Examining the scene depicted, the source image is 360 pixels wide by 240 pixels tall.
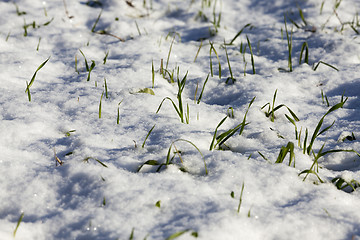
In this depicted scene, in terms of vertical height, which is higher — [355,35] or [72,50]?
[355,35]

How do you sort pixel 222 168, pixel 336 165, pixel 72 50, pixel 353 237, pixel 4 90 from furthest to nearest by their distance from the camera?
pixel 72 50, pixel 4 90, pixel 336 165, pixel 222 168, pixel 353 237

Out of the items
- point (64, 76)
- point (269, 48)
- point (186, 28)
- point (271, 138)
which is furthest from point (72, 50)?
point (271, 138)

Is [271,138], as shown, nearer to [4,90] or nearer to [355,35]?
[4,90]

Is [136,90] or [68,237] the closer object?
[68,237]

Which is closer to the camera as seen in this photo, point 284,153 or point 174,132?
point 284,153

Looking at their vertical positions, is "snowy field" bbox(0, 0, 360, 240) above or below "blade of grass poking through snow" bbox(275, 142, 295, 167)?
below

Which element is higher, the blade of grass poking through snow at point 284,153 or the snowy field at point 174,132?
the blade of grass poking through snow at point 284,153

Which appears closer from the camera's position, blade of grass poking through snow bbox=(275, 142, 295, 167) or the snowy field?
the snowy field

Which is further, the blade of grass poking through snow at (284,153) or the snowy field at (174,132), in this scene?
the blade of grass poking through snow at (284,153)
